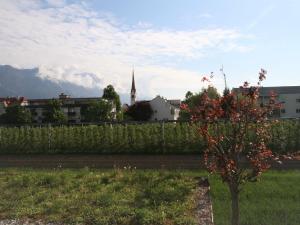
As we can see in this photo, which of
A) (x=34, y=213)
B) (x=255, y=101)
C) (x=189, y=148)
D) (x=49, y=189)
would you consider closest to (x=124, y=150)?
(x=189, y=148)

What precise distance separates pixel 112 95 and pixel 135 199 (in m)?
99.1

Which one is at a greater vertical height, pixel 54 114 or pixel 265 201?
pixel 54 114

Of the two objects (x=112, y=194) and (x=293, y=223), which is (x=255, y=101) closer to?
(x=293, y=223)

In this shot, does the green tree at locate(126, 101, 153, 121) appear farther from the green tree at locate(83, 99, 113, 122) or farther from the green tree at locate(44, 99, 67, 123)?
the green tree at locate(44, 99, 67, 123)

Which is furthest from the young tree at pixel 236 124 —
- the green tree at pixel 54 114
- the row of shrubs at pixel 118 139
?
the green tree at pixel 54 114

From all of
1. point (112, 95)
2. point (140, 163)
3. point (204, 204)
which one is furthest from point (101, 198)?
point (112, 95)

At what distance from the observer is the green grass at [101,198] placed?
1241 centimetres

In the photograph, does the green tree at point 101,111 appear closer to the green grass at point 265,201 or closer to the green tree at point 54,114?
the green tree at point 54,114

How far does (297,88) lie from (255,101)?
363 feet

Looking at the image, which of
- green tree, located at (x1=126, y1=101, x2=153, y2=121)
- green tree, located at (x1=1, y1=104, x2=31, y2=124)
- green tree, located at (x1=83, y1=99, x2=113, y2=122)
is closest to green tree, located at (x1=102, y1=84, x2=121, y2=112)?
green tree, located at (x1=126, y1=101, x2=153, y2=121)

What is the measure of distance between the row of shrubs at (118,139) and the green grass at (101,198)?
13210 mm

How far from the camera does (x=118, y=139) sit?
3309 cm

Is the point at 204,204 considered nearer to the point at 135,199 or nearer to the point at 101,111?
the point at 135,199

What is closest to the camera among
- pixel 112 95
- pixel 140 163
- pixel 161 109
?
pixel 140 163
